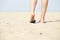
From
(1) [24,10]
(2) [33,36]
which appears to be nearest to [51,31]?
(2) [33,36]

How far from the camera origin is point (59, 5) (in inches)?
125

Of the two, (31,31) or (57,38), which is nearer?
(57,38)

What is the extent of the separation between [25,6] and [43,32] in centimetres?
174

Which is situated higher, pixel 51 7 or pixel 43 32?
pixel 43 32

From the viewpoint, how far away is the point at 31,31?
1532 mm

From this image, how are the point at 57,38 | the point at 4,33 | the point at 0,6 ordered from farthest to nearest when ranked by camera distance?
1. the point at 0,6
2. the point at 4,33
3. the point at 57,38

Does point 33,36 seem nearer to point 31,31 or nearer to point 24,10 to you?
point 31,31

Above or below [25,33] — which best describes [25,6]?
below

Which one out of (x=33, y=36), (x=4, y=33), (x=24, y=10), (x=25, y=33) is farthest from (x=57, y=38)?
(x=24, y=10)

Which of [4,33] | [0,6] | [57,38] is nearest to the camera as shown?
[57,38]

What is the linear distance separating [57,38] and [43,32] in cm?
20

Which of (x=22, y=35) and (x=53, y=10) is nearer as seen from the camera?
(x=22, y=35)

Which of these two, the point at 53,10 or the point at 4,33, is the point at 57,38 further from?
the point at 53,10

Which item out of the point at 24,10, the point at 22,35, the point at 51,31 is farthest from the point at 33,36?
the point at 24,10
